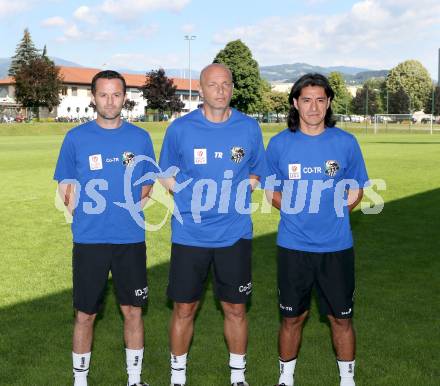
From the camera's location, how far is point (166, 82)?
92.9 metres

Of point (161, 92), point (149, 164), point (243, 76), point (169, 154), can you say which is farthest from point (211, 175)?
point (161, 92)

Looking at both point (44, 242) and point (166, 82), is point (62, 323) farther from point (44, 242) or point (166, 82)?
point (166, 82)

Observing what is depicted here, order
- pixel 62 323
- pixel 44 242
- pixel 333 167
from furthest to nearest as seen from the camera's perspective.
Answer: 1. pixel 44 242
2. pixel 62 323
3. pixel 333 167

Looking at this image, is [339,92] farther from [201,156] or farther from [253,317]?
[201,156]

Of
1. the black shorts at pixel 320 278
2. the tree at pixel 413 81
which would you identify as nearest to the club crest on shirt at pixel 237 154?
the black shorts at pixel 320 278

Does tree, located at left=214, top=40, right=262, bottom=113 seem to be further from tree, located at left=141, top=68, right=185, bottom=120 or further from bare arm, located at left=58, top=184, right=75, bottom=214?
bare arm, located at left=58, top=184, right=75, bottom=214

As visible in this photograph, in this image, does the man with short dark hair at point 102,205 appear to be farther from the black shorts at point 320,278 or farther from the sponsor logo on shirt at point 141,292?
the black shorts at point 320,278

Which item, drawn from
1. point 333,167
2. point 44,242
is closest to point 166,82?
point 44,242

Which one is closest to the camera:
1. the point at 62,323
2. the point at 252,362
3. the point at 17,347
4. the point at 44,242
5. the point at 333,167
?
the point at 333,167

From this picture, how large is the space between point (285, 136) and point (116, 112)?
116 cm

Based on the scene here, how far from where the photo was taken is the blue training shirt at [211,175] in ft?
13.5

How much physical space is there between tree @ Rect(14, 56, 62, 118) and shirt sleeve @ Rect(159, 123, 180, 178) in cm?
7427

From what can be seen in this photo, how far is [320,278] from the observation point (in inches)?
161

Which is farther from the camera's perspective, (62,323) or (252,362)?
(62,323)
